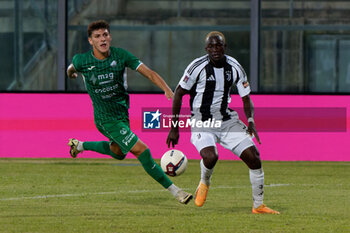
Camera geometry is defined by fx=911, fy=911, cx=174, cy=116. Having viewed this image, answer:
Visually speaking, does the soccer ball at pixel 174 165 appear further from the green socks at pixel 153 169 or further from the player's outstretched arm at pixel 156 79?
the player's outstretched arm at pixel 156 79

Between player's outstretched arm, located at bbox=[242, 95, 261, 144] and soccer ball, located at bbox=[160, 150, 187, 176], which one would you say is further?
soccer ball, located at bbox=[160, 150, 187, 176]

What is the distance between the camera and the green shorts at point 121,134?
10.1 meters

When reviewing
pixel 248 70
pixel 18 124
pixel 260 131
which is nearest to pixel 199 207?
pixel 260 131

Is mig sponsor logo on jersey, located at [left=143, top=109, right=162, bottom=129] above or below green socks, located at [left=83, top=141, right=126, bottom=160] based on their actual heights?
below

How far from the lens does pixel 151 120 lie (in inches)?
650

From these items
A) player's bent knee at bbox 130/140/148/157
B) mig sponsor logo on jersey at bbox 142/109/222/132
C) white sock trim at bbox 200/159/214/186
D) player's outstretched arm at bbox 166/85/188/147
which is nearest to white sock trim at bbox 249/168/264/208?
white sock trim at bbox 200/159/214/186

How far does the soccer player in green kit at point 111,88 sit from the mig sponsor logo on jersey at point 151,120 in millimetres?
5938

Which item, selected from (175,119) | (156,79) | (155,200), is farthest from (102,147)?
(175,119)

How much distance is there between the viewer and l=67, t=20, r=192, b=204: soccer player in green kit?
1008 cm

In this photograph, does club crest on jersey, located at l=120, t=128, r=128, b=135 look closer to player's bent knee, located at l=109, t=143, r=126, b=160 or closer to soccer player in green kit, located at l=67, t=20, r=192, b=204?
soccer player in green kit, located at l=67, t=20, r=192, b=204

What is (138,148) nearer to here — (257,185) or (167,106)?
(257,185)

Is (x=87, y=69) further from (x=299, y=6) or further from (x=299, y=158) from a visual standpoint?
(x=299, y=6)

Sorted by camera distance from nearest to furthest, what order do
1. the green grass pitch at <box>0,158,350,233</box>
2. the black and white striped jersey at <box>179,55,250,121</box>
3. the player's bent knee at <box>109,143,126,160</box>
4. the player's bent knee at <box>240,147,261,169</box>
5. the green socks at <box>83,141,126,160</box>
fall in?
the green grass pitch at <box>0,158,350,233</box>
the player's bent knee at <box>240,147,261,169</box>
the black and white striped jersey at <box>179,55,250,121</box>
the player's bent knee at <box>109,143,126,160</box>
the green socks at <box>83,141,126,160</box>

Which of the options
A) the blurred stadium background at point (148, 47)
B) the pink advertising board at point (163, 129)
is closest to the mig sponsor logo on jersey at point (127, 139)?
the pink advertising board at point (163, 129)
